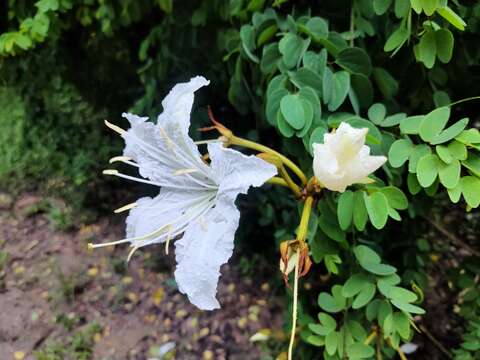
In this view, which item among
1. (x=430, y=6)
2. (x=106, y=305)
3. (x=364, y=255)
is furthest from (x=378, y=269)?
(x=106, y=305)

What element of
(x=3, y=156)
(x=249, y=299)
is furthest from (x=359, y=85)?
(x=3, y=156)

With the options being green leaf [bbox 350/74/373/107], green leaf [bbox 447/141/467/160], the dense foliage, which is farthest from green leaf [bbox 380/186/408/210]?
green leaf [bbox 350/74/373/107]

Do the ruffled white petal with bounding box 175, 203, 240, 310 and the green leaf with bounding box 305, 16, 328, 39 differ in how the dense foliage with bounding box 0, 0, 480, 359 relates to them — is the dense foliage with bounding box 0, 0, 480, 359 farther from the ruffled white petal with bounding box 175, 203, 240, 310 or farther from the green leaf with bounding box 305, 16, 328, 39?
the ruffled white petal with bounding box 175, 203, 240, 310

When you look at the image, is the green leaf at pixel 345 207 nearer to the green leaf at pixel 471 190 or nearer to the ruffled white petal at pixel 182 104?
the green leaf at pixel 471 190

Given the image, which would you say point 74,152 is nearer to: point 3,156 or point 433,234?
point 3,156

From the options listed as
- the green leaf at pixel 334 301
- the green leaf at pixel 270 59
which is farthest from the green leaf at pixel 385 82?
the green leaf at pixel 334 301

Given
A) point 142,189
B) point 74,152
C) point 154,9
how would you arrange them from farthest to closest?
1. point 74,152
2. point 142,189
3. point 154,9
